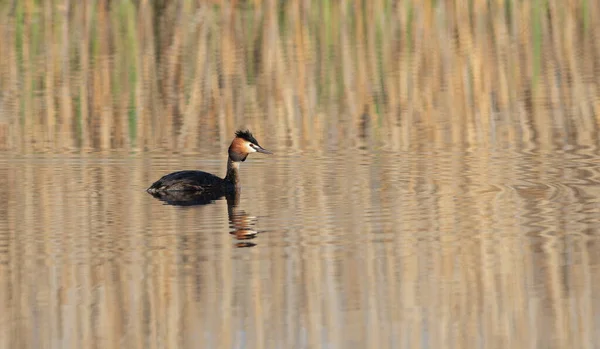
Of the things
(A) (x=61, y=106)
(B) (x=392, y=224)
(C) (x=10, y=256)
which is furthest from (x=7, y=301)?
(A) (x=61, y=106)

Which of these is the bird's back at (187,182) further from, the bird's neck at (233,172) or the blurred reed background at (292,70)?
the blurred reed background at (292,70)

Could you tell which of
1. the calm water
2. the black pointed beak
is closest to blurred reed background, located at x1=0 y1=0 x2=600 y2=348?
the calm water

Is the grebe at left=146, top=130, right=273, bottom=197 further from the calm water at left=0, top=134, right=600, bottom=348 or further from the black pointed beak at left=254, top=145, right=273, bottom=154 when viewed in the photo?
the calm water at left=0, top=134, right=600, bottom=348

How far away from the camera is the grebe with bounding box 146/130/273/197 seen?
35.1 feet

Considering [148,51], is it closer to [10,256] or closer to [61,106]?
[61,106]

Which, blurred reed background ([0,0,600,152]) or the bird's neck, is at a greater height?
blurred reed background ([0,0,600,152])

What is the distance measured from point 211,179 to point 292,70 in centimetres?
583

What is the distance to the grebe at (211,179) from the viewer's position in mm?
10688

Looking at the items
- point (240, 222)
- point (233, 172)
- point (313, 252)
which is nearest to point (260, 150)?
point (233, 172)

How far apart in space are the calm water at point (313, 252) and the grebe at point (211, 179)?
168 mm

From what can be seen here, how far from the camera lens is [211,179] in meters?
11.0

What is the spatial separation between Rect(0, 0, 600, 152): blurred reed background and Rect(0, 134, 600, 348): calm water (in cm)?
106

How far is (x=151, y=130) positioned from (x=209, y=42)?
21.5 feet

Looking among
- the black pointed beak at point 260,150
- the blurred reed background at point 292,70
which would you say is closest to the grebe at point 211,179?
the black pointed beak at point 260,150
